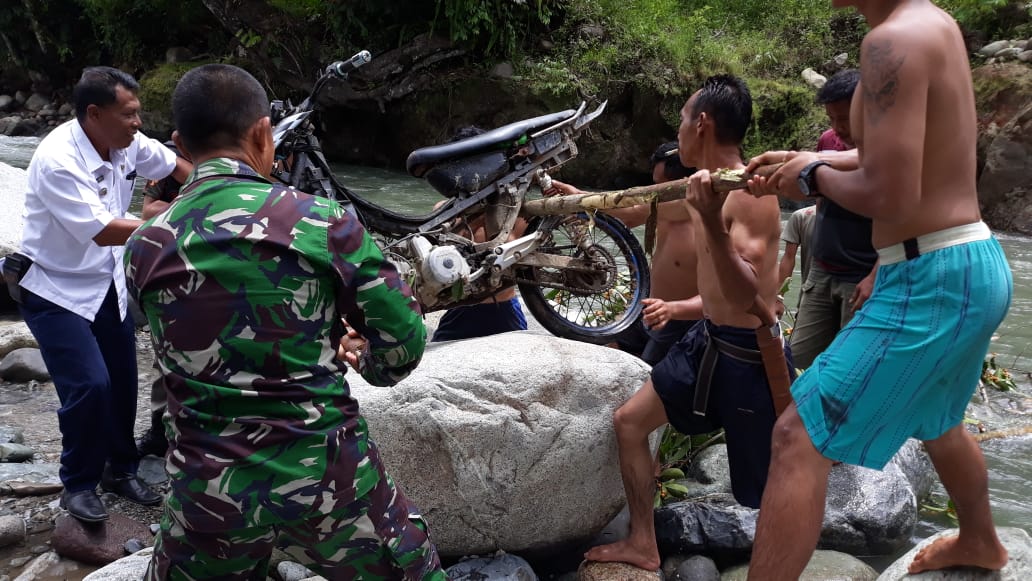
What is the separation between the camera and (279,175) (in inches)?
207

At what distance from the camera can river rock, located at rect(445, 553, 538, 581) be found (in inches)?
133

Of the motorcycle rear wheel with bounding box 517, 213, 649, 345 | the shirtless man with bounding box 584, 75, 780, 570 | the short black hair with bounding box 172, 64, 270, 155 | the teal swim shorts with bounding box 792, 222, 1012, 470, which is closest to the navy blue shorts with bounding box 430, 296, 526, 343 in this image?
the motorcycle rear wheel with bounding box 517, 213, 649, 345

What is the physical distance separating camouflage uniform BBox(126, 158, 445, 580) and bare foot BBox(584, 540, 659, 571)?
150 cm

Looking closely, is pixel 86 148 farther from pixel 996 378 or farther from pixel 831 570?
pixel 996 378

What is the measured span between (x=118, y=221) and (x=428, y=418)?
4.72 feet

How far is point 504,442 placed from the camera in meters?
3.40

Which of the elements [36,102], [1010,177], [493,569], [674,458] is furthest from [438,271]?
[36,102]

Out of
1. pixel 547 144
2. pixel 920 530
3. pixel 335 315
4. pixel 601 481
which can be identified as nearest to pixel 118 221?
pixel 335 315

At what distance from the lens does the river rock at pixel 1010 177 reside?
1131cm

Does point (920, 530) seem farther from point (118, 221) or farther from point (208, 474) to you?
point (118, 221)

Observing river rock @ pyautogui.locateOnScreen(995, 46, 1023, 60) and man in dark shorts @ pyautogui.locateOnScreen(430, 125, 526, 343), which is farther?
river rock @ pyautogui.locateOnScreen(995, 46, 1023, 60)

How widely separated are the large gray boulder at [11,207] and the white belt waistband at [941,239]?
557 cm

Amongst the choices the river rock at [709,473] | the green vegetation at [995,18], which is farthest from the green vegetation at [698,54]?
the river rock at [709,473]

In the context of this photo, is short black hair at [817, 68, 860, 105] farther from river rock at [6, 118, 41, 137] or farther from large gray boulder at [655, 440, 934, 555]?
river rock at [6, 118, 41, 137]
